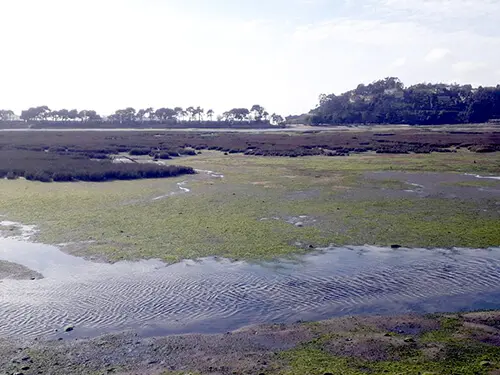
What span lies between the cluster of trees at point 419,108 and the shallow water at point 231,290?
136973 millimetres

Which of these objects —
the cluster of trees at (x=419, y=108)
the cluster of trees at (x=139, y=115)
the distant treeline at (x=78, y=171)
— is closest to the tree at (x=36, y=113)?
the cluster of trees at (x=139, y=115)

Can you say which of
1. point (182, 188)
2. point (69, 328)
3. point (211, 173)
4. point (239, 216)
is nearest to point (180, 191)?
point (182, 188)

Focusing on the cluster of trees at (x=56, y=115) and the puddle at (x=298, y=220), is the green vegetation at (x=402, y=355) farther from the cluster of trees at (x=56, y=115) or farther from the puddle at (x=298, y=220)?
the cluster of trees at (x=56, y=115)

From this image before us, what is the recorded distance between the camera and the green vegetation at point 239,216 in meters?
19.8

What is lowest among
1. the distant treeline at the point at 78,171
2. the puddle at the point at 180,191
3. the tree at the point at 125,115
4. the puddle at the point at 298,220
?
the puddle at the point at 298,220

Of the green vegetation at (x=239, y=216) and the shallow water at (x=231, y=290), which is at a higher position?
the green vegetation at (x=239, y=216)

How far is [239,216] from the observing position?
80.2 ft

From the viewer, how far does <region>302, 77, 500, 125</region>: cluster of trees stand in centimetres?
14700

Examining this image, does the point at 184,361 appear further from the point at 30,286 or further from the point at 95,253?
the point at 95,253

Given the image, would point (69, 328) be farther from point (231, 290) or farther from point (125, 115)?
point (125, 115)

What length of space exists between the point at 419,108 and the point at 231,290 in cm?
15369

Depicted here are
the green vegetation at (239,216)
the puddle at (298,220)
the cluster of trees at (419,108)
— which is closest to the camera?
the green vegetation at (239,216)

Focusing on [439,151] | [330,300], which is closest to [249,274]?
[330,300]

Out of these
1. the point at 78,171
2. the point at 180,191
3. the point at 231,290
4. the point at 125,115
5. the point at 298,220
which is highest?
the point at 125,115
